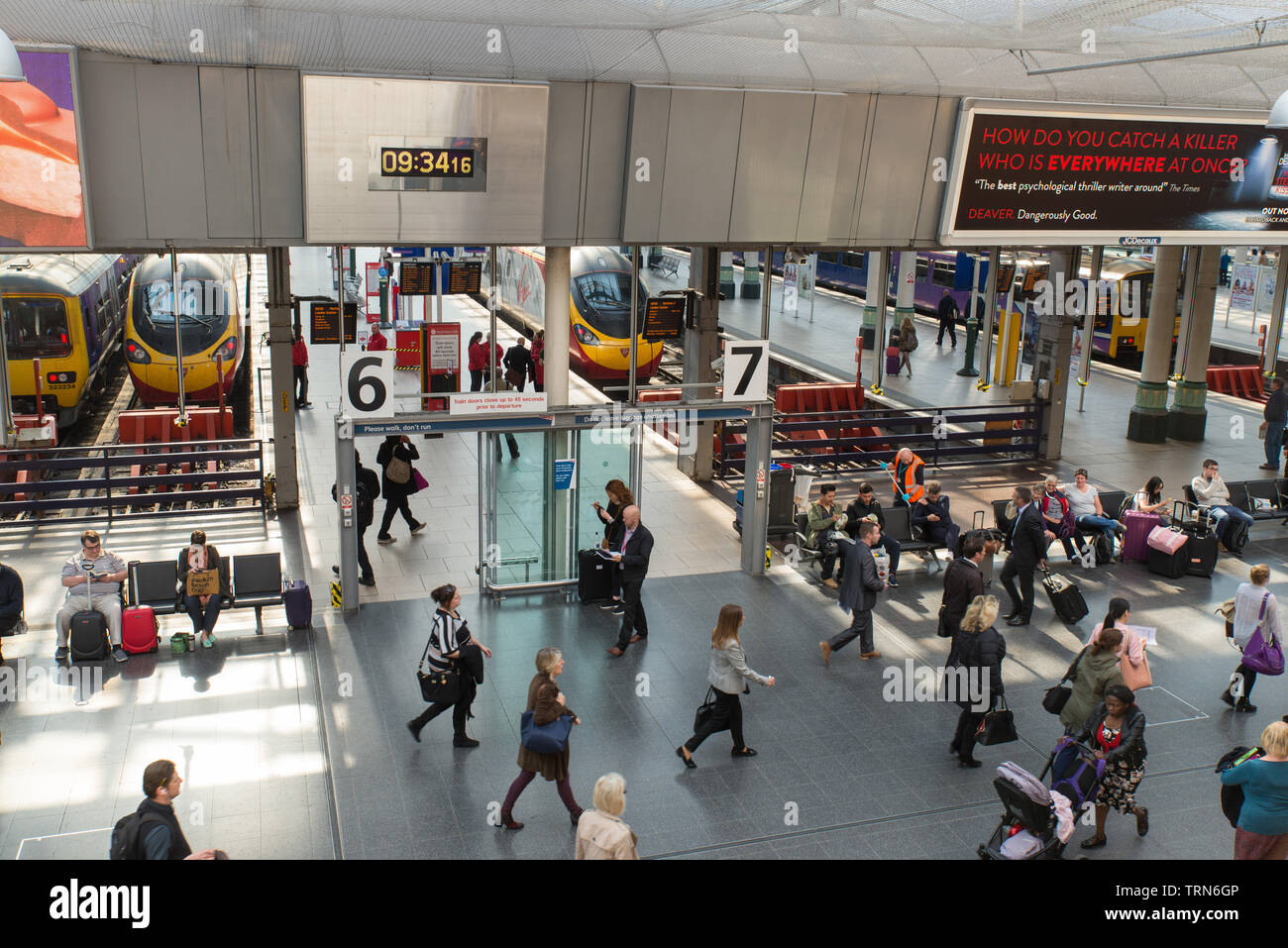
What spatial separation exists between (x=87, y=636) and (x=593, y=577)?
17.4 ft

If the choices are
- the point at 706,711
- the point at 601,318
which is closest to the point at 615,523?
the point at 706,711

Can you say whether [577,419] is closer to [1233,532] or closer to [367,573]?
[367,573]

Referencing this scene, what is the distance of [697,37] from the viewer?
13492mm

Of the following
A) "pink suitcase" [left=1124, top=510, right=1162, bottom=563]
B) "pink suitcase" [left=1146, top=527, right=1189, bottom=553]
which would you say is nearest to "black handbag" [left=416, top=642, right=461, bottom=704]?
"pink suitcase" [left=1146, top=527, right=1189, bottom=553]

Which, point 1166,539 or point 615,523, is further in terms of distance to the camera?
point 1166,539

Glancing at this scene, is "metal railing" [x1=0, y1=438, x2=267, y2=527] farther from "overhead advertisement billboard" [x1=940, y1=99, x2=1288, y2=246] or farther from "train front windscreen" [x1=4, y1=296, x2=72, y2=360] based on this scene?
"overhead advertisement billboard" [x1=940, y1=99, x2=1288, y2=246]

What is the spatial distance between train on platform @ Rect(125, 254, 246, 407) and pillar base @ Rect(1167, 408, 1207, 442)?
1780 centimetres

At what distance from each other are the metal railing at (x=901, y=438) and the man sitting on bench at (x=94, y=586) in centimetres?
979

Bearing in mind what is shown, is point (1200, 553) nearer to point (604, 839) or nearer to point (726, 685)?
point (726, 685)

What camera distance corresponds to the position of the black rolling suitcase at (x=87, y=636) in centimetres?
1177

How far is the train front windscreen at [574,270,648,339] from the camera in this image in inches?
1024

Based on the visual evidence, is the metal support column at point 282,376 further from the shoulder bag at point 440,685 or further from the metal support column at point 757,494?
the shoulder bag at point 440,685

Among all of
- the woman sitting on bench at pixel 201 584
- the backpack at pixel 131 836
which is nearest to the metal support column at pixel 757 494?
the woman sitting on bench at pixel 201 584

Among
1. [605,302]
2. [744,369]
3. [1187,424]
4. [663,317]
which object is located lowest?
[1187,424]
